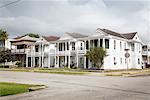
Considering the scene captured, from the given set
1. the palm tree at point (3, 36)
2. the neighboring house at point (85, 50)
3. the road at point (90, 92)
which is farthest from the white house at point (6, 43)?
the road at point (90, 92)

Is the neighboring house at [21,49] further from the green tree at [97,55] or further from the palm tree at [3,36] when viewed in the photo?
the green tree at [97,55]

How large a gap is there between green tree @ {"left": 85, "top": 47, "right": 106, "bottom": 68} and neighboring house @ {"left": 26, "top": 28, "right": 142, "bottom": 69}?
186 cm

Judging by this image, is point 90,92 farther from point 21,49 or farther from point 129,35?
point 21,49

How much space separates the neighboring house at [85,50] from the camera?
49844 mm

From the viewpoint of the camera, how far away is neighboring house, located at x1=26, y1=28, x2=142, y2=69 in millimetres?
49844

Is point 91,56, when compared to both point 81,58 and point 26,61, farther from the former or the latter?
point 26,61

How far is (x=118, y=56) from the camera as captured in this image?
51.1 metres

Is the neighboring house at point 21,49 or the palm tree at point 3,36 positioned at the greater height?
the palm tree at point 3,36

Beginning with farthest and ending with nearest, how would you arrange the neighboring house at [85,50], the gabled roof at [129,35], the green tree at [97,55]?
the gabled roof at [129,35], the neighboring house at [85,50], the green tree at [97,55]

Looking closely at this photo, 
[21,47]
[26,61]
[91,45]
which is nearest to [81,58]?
[91,45]

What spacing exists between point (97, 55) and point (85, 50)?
664cm

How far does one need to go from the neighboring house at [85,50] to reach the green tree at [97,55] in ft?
6.11

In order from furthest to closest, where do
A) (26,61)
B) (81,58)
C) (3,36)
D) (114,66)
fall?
1. (3,36)
2. (26,61)
3. (81,58)
4. (114,66)

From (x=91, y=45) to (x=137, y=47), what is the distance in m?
12.4
